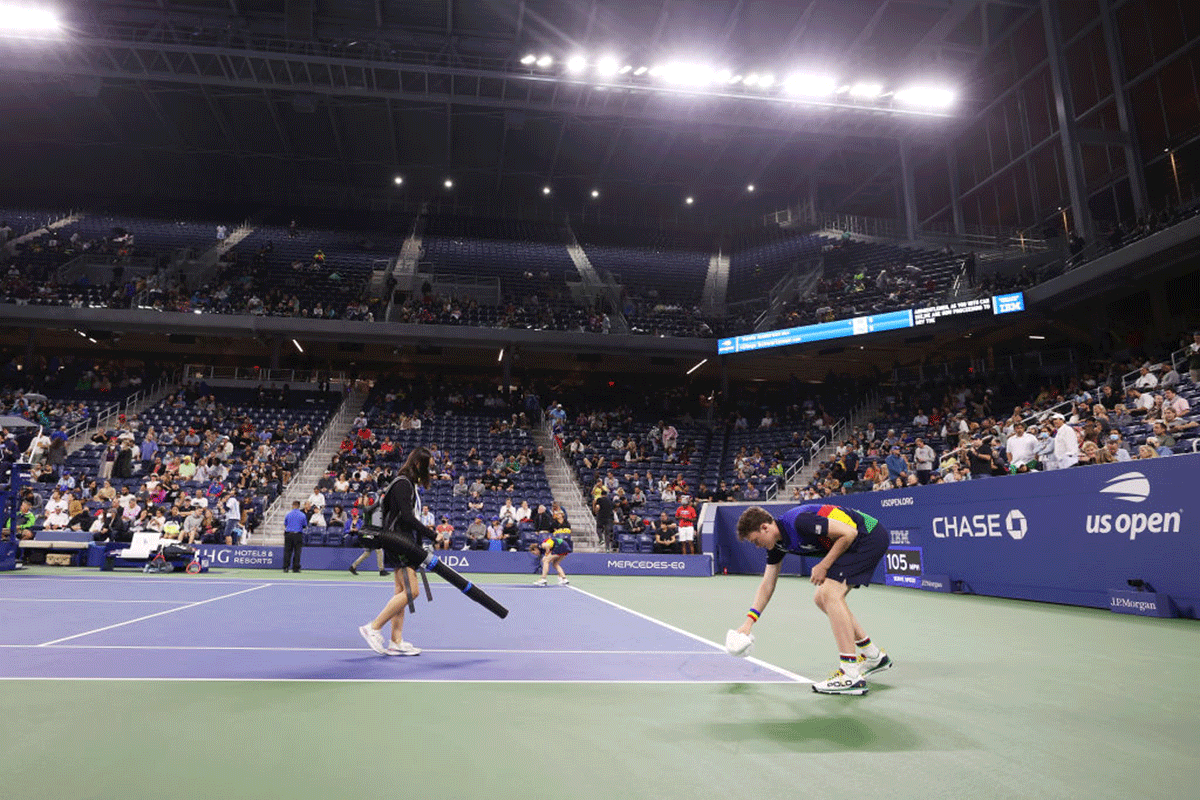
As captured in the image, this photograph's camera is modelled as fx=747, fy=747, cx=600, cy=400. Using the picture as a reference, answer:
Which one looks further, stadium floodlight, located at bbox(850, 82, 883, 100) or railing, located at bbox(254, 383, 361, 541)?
stadium floodlight, located at bbox(850, 82, 883, 100)

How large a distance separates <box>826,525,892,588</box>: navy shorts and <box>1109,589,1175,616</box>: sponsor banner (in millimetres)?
6744

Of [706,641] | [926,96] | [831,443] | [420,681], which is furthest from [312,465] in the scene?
[926,96]

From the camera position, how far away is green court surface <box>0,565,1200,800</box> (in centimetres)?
311

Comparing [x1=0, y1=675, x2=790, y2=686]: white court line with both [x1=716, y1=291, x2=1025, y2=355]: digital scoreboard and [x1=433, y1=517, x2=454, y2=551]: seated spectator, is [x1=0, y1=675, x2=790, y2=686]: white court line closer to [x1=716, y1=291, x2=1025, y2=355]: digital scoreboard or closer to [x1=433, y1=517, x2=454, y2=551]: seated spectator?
[x1=433, y1=517, x2=454, y2=551]: seated spectator

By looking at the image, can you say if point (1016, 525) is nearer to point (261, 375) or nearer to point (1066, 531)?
point (1066, 531)

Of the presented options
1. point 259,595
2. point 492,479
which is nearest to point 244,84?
point 492,479

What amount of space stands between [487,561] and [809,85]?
20.4 metres

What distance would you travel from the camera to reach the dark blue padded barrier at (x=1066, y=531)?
973cm

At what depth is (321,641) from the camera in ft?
23.7

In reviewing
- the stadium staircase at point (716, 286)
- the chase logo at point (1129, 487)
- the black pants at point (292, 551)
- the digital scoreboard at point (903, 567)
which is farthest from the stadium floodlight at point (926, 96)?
the black pants at point (292, 551)

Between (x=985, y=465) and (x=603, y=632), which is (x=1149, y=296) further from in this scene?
(x=603, y=632)

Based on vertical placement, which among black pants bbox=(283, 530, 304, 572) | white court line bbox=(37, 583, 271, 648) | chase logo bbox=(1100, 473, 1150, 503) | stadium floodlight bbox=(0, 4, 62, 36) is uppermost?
stadium floodlight bbox=(0, 4, 62, 36)

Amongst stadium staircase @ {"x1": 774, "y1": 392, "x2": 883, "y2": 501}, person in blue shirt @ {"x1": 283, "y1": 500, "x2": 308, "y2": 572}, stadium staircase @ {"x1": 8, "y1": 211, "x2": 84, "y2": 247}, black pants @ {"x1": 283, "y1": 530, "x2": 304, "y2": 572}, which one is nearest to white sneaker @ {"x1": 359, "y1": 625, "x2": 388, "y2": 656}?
person in blue shirt @ {"x1": 283, "y1": 500, "x2": 308, "y2": 572}

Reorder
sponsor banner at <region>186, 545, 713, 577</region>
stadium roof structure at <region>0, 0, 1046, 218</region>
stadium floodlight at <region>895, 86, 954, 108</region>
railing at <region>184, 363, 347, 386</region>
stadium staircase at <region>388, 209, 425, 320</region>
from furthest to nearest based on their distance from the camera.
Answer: stadium staircase at <region>388, 209, 425, 320</region> → railing at <region>184, 363, 347, 386</region> → stadium floodlight at <region>895, 86, 954, 108</region> → stadium roof structure at <region>0, 0, 1046, 218</region> → sponsor banner at <region>186, 545, 713, 577</region>
